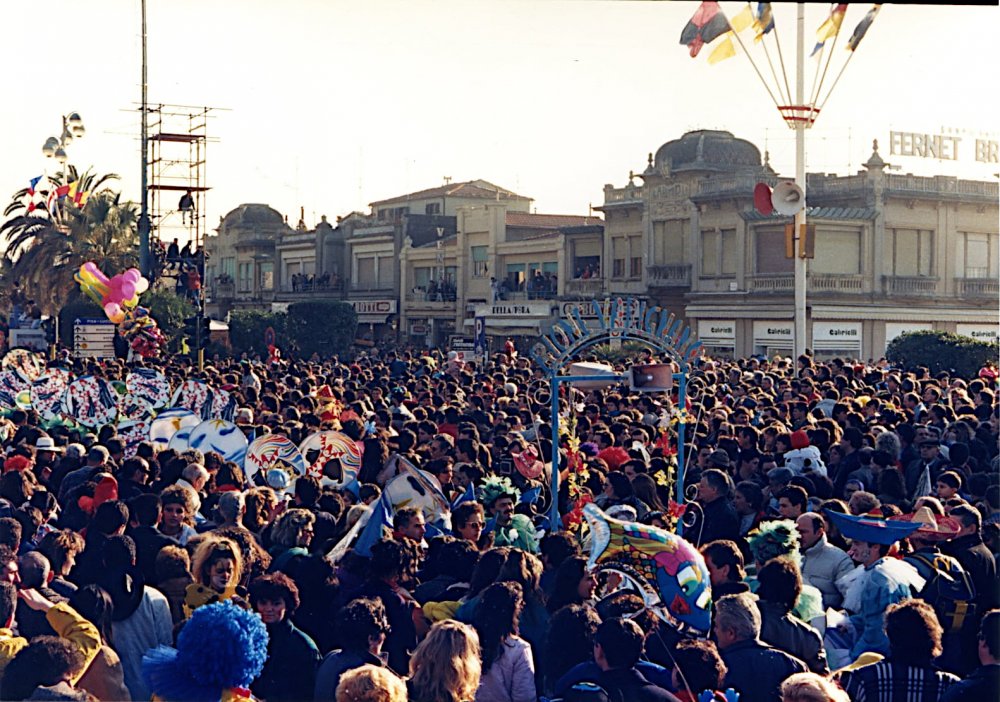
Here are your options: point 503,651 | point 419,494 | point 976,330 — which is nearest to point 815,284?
point 976,330

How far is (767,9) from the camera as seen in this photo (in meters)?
24.2

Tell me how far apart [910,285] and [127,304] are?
2428cm

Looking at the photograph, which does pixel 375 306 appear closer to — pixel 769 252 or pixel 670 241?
pixel 670 241

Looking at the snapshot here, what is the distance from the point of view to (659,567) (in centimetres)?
650

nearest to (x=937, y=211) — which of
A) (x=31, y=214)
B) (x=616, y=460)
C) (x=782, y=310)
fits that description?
(x=782, y=310)

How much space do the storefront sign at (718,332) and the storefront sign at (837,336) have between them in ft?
9.07

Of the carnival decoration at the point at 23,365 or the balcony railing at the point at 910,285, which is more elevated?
the balcony railing at the point at 910,285

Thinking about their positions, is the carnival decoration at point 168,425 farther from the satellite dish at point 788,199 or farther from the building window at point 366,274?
the building window at point 366,274

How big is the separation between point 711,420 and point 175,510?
7.31 m

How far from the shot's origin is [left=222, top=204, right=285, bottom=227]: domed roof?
70.2 m

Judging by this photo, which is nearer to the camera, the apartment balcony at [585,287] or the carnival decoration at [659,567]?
the carnival decoration at [659,567]

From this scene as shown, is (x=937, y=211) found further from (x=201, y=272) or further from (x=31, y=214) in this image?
(x=31, y=214)

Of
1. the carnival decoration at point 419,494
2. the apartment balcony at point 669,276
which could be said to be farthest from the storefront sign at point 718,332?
the carnival decoration at point 419,494

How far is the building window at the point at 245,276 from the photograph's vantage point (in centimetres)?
6894
